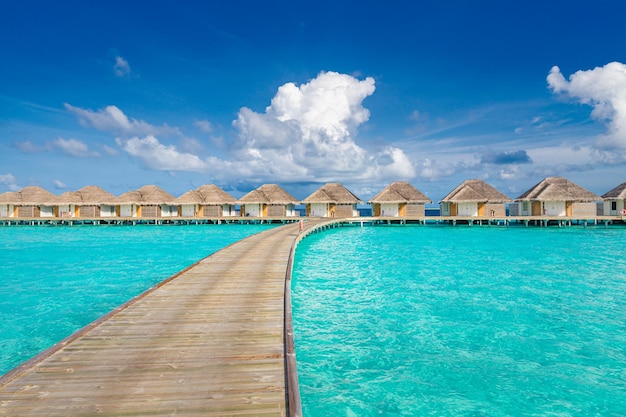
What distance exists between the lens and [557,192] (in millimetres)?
33688

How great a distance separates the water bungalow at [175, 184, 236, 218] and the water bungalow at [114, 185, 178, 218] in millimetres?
1345

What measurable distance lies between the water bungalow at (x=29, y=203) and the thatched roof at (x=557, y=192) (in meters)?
50.0

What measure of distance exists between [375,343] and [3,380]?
5634 mm

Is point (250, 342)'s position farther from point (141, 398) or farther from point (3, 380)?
point (3, 380)

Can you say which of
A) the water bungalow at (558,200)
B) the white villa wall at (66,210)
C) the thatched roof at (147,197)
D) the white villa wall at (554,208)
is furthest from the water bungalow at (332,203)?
the white villa wall at (66,210)

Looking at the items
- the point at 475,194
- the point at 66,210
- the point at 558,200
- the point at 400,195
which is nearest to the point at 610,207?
the point at 558,200

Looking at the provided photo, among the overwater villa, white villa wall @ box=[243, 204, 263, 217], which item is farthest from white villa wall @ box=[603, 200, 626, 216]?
white villa wall @ box=[243, 204, 263, 217]

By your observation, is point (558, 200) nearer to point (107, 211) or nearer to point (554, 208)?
point (554, 208)

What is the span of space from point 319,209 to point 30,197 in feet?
107

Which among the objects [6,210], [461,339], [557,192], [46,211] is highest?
[557,192]

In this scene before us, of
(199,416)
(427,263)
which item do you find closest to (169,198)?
(427,263)

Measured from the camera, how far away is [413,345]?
708 cm

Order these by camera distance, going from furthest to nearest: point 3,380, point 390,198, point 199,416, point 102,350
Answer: point 390,198 → point 102,350 → point 3,380 → point 199,416

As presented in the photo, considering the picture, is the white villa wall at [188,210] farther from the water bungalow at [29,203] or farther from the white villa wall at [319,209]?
the water bungalow at [29,203]
